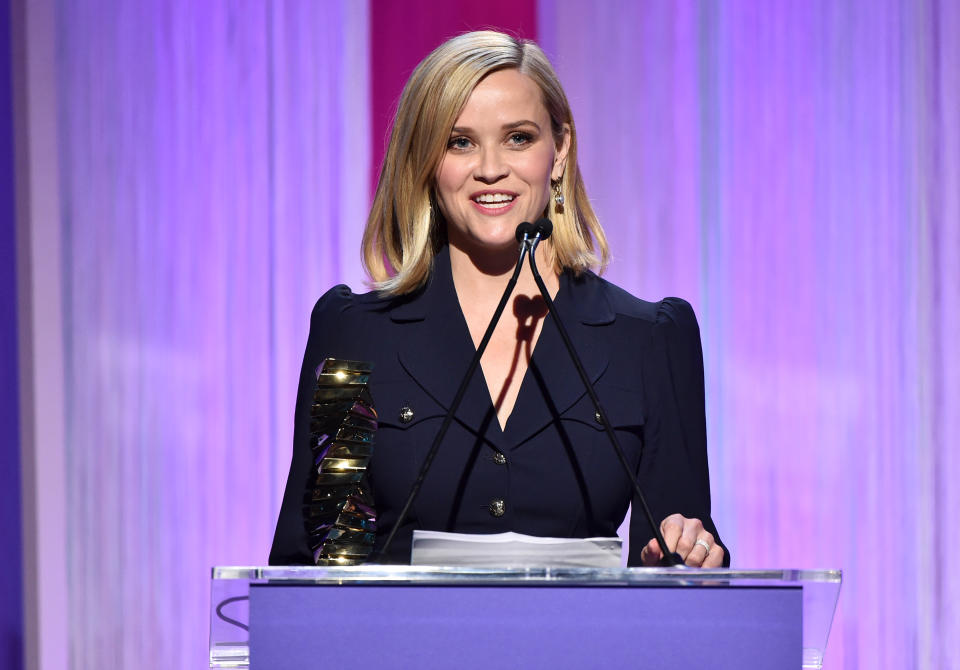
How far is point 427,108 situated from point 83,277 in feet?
5.41

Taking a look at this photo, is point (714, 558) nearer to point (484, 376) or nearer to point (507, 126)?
point (484, 376)

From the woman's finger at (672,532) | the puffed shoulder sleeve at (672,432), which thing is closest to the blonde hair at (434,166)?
the puffed shoulder sleeve at (672,432)

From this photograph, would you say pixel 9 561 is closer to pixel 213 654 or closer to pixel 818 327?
pixel 213 654

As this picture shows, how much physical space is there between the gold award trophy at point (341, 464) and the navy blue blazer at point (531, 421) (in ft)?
0.34

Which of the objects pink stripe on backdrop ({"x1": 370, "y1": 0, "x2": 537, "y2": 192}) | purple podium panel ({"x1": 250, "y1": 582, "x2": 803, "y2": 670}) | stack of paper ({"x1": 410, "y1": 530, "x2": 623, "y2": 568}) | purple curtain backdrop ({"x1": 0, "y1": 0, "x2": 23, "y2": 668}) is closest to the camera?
purple podium panel ({"x1": 250, "y1": 582, "x2": 803, "y2": 670})

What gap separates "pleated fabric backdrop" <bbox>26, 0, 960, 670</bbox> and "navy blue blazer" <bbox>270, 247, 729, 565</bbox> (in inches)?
47.7

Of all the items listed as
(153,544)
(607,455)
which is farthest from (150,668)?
(607,455)

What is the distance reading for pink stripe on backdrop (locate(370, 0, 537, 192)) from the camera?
128 inches

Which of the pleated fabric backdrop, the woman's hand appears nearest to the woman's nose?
the woman's hand

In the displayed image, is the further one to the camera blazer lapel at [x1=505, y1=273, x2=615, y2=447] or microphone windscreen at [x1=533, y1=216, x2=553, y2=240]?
blazer lapel at [x1=505, y1=273, x2=615, y2=447]

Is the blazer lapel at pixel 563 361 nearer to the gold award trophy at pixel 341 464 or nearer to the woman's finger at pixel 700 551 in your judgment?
the gold award trophy at pixel 341 464

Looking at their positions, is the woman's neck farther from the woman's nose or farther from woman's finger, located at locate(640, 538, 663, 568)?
woman's finger, located at locate(640, 538, 663, 568)

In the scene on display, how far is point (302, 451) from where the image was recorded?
1.86m

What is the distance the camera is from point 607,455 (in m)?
1.82
